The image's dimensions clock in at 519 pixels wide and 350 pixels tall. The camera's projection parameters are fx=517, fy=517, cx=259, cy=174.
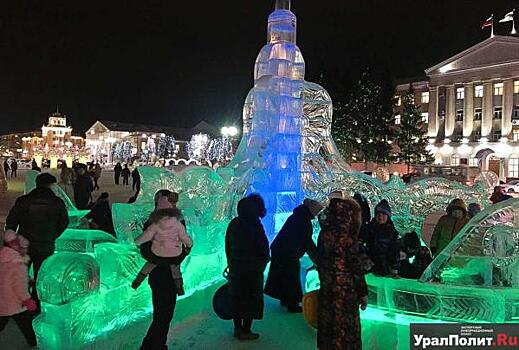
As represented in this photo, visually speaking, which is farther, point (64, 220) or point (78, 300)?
point (64, 220)

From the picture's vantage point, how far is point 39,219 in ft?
19.5

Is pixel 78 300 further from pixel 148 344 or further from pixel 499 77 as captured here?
pixel 499 77

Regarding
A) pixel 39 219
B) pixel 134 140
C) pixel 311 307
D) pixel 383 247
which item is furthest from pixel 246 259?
pixel 134 140

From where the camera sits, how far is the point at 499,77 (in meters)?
54.6

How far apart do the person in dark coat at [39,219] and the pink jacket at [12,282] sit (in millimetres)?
840

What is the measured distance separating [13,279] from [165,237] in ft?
4.90

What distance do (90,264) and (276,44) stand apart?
6.26 m

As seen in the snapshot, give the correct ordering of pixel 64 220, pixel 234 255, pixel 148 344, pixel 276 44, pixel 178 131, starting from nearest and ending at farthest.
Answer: pixel 148 344, pixel 234 255, pixel 64 220, pixel 276 44, pixel 178 131

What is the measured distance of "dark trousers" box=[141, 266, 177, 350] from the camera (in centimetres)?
507

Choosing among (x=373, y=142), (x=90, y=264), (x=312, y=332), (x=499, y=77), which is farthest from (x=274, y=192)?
(x=499, y=77)

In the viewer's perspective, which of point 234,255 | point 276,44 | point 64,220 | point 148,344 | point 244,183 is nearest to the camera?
point 148,344

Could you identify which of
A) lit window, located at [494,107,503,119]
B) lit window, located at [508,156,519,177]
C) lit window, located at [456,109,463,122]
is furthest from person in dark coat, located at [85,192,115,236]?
lit window, located at [456,109,463,122]

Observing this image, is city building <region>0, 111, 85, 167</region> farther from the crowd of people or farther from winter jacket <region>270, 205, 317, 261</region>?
winter jacket <region>270, 205, 317, 261</region>

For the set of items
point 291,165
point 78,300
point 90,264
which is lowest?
point 78,300
